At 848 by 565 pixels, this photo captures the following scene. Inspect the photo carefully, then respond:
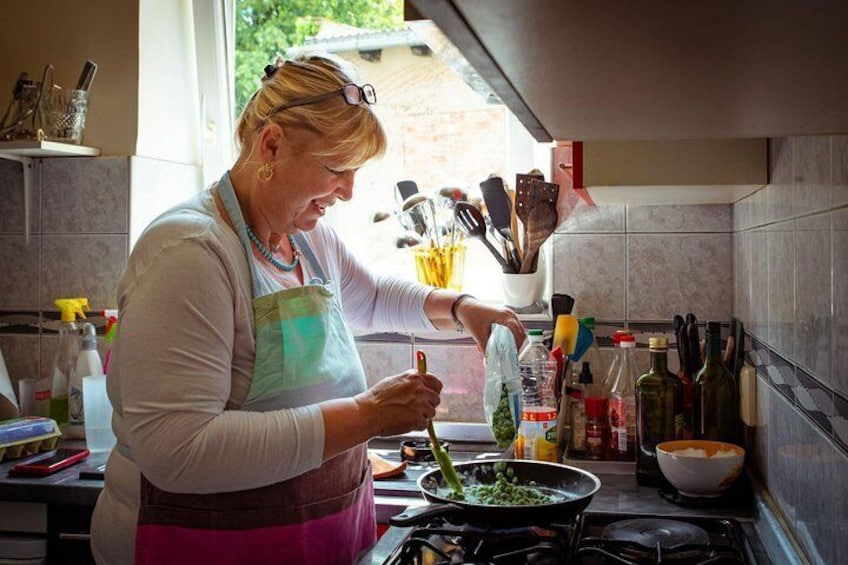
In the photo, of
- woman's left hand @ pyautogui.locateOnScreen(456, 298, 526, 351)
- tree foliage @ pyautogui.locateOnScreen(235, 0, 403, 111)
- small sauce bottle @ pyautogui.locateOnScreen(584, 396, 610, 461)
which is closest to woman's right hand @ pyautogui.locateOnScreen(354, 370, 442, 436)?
woman's left hand @ pyautogui.locateOnScreen(456, 298, 526, 351)

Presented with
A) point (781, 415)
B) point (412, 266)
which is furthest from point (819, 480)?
point (412, 266)

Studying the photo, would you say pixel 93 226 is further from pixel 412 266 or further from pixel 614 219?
pixel 614 219

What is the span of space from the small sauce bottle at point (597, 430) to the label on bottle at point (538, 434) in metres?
0.09

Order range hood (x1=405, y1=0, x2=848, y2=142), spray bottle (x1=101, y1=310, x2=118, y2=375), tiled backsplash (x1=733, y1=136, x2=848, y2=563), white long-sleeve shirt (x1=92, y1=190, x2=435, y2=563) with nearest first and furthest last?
range hood (x1=405, y1=0, x2=848, y2=142)
tiled backsplash (x1=733, y1=136, x2=848, y2=563)
white long-sleeve shirt (x1=92, y1=190, x2=435, y2=563)
spray bottle (x1=101, y1=310, x2=118, y2=375)

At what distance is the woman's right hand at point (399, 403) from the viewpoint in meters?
1.33

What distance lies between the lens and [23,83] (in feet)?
7.45

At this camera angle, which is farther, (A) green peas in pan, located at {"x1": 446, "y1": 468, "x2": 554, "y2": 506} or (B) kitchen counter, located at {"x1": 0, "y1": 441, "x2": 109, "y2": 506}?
(B) kitchen counter, located at {"x1": 0, "y1": 441, "x2": 109, "y2": 506}

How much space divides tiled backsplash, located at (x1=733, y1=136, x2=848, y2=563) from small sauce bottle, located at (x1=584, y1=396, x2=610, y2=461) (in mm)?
378

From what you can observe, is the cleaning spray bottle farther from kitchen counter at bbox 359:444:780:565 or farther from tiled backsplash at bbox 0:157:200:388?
kitchen counter at bbox 359:444:780:565

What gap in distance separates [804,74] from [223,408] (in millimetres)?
916

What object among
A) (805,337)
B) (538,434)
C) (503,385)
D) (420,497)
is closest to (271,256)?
(503,385)

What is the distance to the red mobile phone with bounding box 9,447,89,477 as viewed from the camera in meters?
1.93

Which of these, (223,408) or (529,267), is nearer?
(223,408)

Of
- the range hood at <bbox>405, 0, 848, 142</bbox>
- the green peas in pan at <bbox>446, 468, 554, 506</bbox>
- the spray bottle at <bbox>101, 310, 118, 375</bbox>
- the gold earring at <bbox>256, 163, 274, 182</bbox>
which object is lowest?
the green peas in pan at <bbox>446, 468, 554, 506</bbox>
